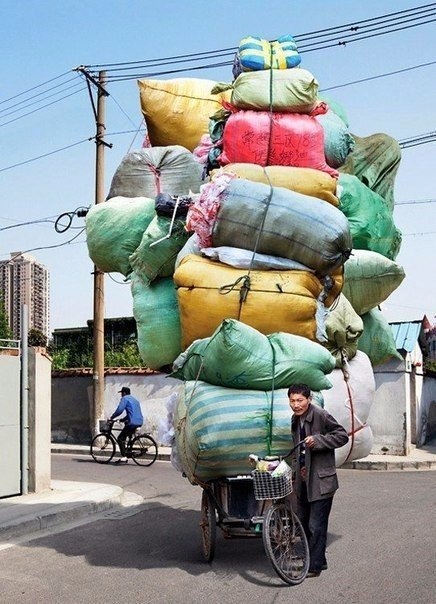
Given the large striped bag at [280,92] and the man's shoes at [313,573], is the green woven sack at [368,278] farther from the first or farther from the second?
the man's shoes at [313,573]

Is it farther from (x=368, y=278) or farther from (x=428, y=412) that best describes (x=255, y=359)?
(x=428, y=412)

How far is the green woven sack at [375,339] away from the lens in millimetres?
9578

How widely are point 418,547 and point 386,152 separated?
499 cm

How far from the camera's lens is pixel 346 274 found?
30.4ft

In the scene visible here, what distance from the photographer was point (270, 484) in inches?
243

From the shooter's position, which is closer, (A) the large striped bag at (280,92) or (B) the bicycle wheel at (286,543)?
(B) the bicycle wheel at (286,543)

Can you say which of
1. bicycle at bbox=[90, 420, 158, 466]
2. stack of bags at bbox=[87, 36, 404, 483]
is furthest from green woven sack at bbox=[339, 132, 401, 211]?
bicycle at bbox=[90, 420, 158, 466]

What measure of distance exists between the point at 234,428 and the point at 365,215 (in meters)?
3.83

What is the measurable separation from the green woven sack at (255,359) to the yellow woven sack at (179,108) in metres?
3.15

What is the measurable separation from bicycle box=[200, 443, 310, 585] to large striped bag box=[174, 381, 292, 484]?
8.0 inches

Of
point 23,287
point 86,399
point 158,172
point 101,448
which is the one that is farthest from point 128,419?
point 23,287

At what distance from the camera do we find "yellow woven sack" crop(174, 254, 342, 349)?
6.79m

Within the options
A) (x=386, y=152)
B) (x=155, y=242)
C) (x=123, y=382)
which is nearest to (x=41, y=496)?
(x=155, y=242)

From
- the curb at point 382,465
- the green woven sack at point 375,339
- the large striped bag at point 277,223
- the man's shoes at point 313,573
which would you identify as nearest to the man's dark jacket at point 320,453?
the man's shoes at point 313,573
